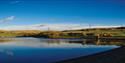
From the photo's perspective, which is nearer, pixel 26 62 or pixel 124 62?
pixel 124 62

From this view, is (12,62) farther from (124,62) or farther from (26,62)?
(124,62)

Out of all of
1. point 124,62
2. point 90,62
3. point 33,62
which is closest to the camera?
point 124,62

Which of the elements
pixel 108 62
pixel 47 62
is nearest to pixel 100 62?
pixel 108 62

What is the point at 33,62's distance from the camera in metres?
26.5

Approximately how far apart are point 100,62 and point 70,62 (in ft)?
10.1

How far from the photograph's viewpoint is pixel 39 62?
87.1 ft

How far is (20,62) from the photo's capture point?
88.4ft

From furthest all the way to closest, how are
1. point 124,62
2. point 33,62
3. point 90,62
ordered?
point 33,62 < point 90,62 < point 124,62

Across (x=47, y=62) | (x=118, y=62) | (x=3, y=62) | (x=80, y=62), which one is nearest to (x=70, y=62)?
(x=80, y=62)

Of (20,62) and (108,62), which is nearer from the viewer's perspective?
(108,62)

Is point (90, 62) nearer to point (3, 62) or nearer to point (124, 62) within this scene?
point (124, 62)

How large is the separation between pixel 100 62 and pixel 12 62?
371 inches

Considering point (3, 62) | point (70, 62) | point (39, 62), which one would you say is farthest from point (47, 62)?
point (3, 62)

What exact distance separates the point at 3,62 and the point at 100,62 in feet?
34.0
